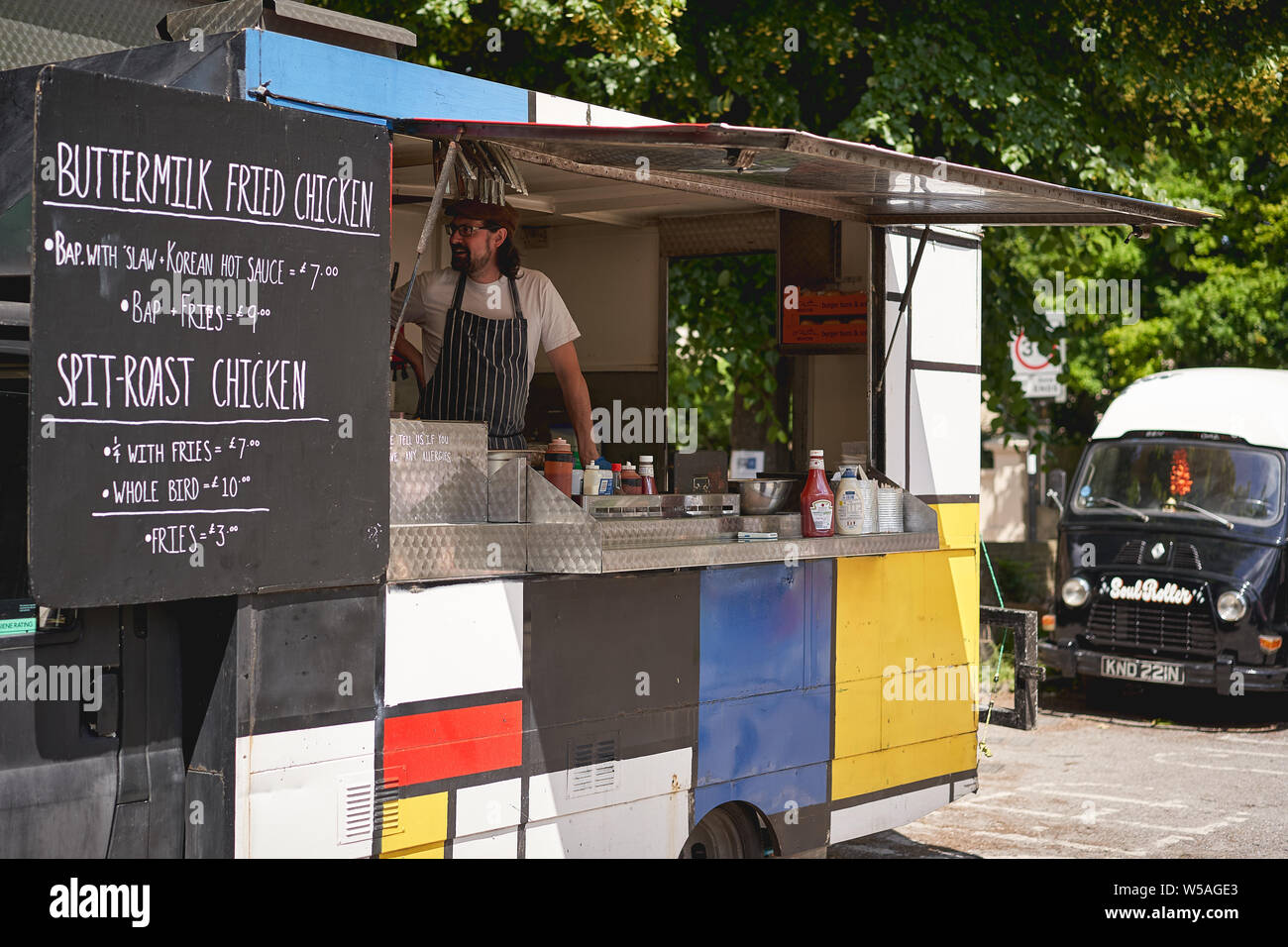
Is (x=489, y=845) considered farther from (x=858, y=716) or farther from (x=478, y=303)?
(x=478, y=303)

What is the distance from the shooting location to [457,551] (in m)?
4.36

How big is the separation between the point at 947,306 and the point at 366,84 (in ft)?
11.6

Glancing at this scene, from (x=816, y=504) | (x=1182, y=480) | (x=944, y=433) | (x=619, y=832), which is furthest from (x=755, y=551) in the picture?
(x=1182, y=480)

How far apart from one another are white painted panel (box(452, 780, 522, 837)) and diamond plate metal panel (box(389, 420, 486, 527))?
806 millimetres

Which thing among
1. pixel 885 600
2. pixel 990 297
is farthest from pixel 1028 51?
pixel 885 600

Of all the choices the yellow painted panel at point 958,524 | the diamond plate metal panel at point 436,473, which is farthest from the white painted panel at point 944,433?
the diamond plate metal panel at point 436,473

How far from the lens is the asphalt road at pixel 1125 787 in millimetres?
7520

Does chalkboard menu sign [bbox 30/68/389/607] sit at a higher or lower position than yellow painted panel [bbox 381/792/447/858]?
higher

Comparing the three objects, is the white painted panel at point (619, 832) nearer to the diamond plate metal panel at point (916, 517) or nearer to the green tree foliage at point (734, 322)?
the diamond plate metal panel at point (916, 517)

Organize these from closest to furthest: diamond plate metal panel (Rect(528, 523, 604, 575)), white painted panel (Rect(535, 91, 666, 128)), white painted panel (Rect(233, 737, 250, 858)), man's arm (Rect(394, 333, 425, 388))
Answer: white painted panel (Rect(233, 737, 250, 858)) → diamond plate metal panel (Rect(528, 523, 604, 575)) → white painted panel (Rect(535, 91, 666, 128)) → man's arm (Rect(394, 333, 425, 388))

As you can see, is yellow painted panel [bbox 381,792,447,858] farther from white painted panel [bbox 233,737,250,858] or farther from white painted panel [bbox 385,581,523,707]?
white painted panel [bbox 233,737,250,858]

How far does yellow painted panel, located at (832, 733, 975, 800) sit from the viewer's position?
5840mm

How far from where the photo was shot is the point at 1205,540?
1114 centimetres

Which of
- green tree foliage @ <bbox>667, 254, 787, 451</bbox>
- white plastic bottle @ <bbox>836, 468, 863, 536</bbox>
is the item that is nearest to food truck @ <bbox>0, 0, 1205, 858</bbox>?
white plastic bottle @ <bbox>836, 468, 863, 536</bbox>
